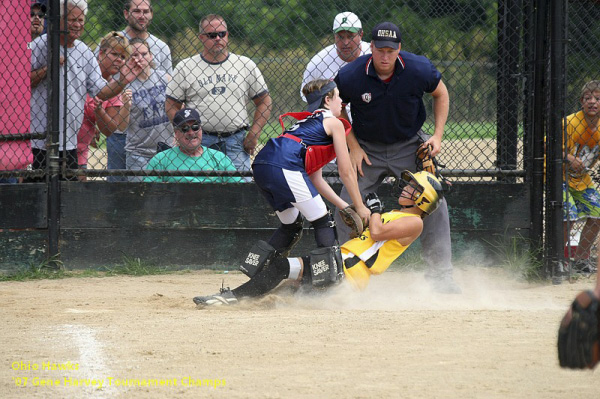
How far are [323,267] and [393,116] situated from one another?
1.38 meters

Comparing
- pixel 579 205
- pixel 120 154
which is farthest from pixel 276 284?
pixel 579 205

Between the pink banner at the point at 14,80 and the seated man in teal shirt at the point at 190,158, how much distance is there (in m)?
1.12

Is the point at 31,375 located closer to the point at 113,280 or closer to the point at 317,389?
the point at 317,389

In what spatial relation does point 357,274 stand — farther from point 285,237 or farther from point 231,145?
point 231,145

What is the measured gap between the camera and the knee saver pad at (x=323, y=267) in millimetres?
5188

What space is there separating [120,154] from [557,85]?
393 centimetres

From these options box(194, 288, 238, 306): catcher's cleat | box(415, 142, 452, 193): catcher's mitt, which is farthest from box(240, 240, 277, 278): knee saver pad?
box(415, 142, 452, 193): catcher's mitt

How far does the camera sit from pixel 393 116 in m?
5.88

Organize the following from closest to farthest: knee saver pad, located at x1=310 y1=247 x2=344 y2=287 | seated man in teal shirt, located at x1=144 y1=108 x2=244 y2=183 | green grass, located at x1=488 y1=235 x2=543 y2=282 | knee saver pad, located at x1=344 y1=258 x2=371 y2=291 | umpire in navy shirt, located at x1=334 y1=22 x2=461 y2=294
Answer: knee saver pad, located at x1=310 y1=247 x2=344 y2=287, knee saver pad, located at x1=344 y1=258 x2=371 y2=291, umpire in navy shirt, located at x1=334 y1=22 x2=461 y2=294, green grass, located at x1=488 y1=235 x2=543 y2=282, seated man in teal shirt, located at x1=144 y1=108 x2=244 y2=183

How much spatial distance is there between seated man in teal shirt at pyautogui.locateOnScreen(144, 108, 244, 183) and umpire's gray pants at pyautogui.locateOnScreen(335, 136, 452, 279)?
1351mm

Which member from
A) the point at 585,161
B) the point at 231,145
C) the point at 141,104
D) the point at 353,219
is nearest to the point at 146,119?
the point at 141,104

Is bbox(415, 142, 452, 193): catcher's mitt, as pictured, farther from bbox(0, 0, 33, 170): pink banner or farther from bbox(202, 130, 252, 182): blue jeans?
bbox(0, 0, 33, 170): pink banner

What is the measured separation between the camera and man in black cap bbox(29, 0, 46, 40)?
270 inches

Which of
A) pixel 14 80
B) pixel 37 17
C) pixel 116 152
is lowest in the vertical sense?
pixel 116 152
